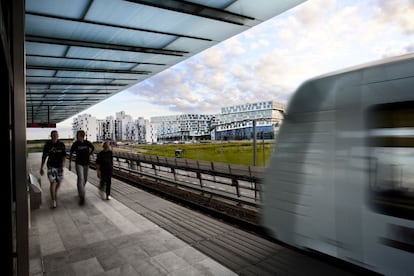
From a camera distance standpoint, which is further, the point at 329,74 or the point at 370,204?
the point at 329,74

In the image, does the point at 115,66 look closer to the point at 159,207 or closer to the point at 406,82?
the point at 159,207

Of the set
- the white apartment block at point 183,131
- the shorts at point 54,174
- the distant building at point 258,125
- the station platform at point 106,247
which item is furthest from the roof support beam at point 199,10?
the white apartment block at point 183,131

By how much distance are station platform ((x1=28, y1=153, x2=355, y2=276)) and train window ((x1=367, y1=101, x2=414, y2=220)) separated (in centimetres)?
137

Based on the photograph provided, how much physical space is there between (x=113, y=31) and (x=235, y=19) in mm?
3352

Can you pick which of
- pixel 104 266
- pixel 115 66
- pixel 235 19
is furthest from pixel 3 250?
pixel 115 66

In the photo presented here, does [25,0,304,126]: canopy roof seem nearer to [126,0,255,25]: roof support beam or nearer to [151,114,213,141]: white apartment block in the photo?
[126,0,255,25]: roof support beam

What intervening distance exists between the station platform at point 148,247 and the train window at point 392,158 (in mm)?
1366

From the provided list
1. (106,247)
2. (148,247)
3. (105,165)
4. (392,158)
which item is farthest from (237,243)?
(105,165)

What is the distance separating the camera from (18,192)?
7.64ft

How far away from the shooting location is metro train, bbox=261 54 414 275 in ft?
9.46

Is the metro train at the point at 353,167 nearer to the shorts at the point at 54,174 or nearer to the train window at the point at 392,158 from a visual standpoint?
the train window at the point at 392,158

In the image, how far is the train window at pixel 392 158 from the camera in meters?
2.81

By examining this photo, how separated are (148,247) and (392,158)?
3.61m

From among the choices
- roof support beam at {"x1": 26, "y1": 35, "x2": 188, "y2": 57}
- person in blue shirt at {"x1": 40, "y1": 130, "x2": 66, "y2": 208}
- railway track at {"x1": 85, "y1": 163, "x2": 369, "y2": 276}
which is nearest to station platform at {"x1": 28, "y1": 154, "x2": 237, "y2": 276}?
railway track at {"x1": 85, "y1": 163, "x2": 369, "y2": 276}
